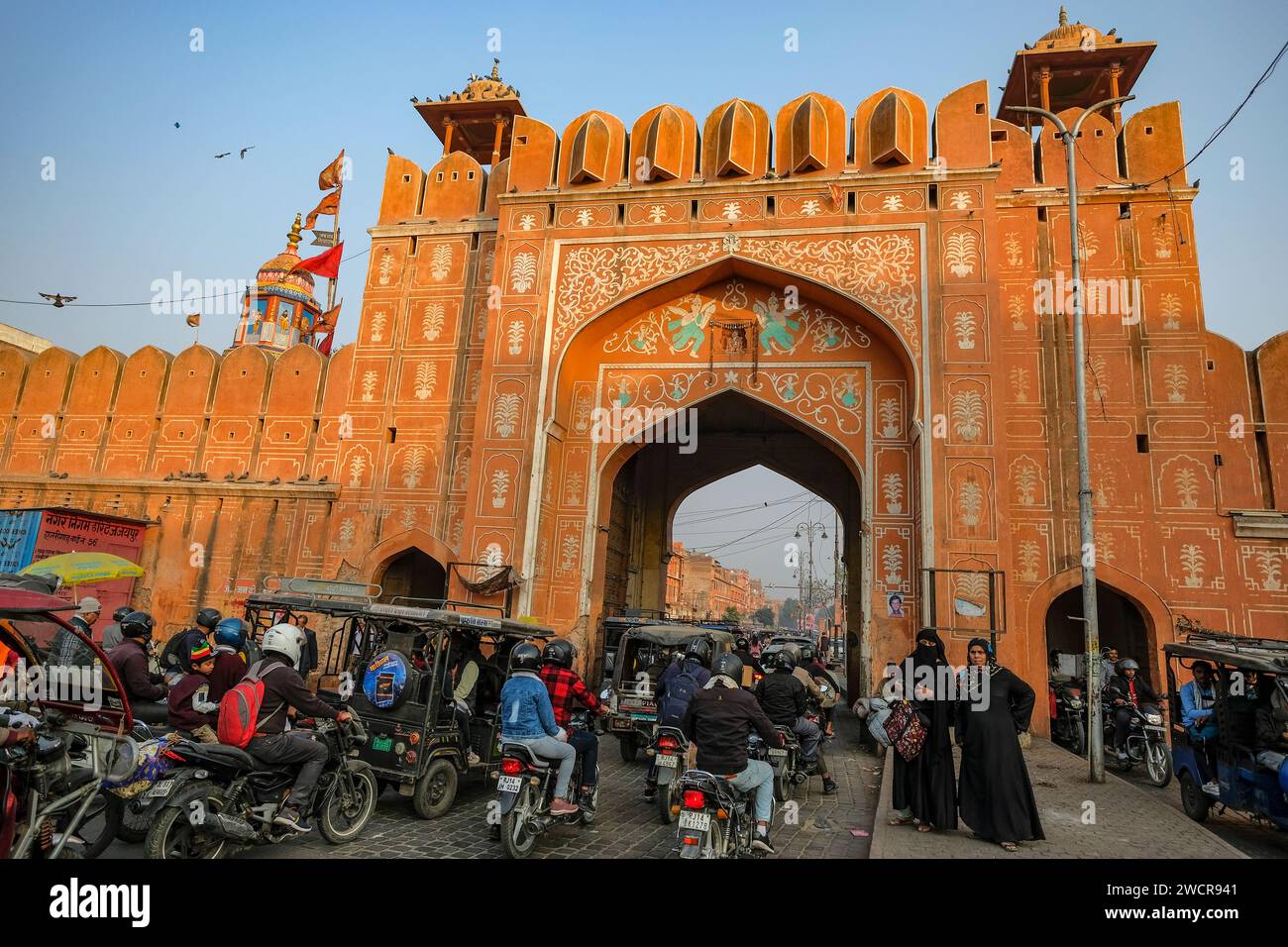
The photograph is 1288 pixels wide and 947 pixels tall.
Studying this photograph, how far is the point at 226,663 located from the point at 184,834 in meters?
1.47

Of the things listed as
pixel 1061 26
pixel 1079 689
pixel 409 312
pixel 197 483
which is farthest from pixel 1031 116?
pixel 197 483

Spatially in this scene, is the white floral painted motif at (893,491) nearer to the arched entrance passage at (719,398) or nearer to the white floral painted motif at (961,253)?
the arched entrance passage at (719,398)

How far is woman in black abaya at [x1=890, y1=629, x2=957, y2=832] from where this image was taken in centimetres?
593

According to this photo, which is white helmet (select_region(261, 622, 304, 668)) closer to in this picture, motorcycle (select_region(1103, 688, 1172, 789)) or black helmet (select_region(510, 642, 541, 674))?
black helmet (select_region(510, 642, 541, 674))

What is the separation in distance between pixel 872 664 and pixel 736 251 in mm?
7415

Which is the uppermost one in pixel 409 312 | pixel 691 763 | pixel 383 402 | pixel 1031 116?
pixel 1031 116

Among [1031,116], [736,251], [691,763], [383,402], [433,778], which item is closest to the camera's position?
[691,763]

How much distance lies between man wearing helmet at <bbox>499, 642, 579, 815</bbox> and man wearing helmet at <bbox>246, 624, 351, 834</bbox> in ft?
3.94

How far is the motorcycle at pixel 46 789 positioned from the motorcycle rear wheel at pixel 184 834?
1.19ft

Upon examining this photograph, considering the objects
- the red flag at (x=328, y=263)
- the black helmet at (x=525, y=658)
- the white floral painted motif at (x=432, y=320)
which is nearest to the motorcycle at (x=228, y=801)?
the black helmet at (x=525, y=658)

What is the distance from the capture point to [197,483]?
1595 centimetres

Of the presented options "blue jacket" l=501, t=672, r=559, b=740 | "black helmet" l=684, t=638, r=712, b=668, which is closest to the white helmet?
"blue jacket" l=501, t=672, r=559, b=740
